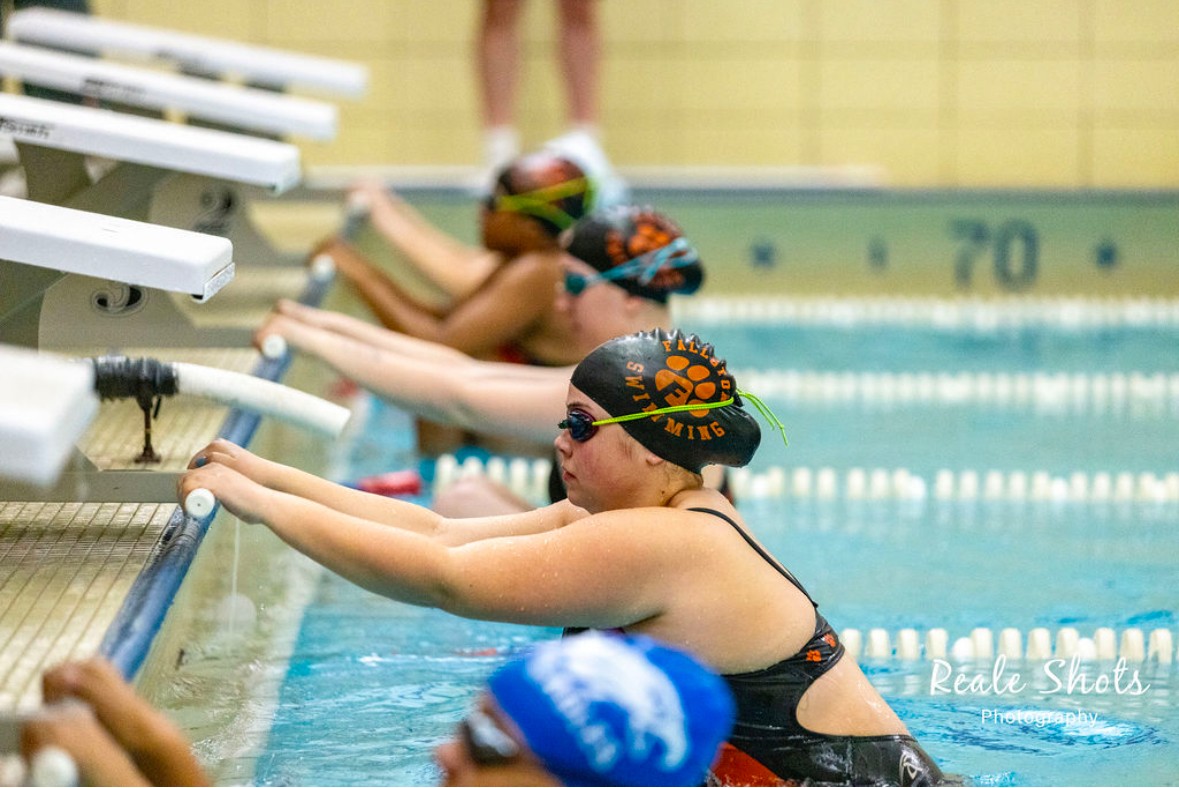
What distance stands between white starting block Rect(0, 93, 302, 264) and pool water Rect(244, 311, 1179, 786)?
1.01 meters

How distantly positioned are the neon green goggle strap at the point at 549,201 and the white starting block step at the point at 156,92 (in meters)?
0.69

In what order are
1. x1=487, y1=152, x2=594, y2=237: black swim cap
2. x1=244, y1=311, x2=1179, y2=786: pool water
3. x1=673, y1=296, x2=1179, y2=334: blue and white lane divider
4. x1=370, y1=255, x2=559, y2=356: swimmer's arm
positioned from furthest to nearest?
1. x1=673, y1=296, x2=1179, y2=334: blue and white lane divider
2. x1=487, y1=152, x2=594, y2=237: black swim cap
3. x1=370, y1=255, x2=559, y2=356: swimmer's arm
4. x1=244, y1=311, x2=1179, y2=786: pool water

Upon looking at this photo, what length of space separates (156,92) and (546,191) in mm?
1284

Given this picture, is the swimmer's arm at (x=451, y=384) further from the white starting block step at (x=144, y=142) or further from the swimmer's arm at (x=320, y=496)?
the swimmer's arm at (x=320, y=496)

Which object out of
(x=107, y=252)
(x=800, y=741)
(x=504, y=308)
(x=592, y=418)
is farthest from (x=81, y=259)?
(x=504, y=308)

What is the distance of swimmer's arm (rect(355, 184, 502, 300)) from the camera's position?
599 cm

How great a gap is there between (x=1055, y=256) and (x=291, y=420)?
6.39 metres

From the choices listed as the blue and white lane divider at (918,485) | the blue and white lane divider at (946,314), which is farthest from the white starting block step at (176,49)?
the blue and white lane divider at (946,314)

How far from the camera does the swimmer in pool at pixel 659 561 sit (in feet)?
8.15

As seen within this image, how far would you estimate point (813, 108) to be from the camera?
35.0 ft

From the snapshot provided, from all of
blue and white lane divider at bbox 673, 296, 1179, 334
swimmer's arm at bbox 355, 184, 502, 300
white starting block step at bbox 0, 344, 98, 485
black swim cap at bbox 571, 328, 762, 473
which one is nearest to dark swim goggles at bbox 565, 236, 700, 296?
black swim cap at bbox 571, 328, 762, 473

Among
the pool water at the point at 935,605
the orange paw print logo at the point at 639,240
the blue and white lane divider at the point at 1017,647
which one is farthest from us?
the orange paw print logo at the point at 639,240

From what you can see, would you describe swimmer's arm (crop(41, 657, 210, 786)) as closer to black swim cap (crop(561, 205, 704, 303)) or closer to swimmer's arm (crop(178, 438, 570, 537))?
swimmer's arm (crop(178, 438, 570, 537))

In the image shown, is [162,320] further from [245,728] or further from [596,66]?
[596,66]
